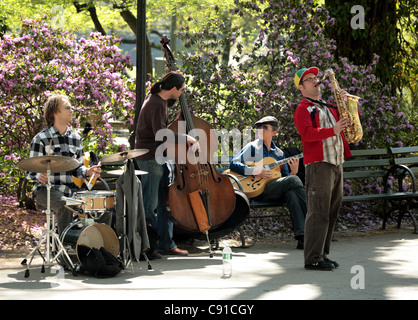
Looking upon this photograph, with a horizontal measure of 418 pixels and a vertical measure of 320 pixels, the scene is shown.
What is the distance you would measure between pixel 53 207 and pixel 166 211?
1.32m

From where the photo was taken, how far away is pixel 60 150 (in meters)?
7.88

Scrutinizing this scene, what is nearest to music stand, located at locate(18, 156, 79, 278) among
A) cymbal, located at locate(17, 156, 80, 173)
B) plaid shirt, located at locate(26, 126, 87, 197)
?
cymbal, located at locate(17, 156, 80, 173)

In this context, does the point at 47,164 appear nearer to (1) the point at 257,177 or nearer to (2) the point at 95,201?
(2) the point at 95,201

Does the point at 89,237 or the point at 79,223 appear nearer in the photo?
the point at 89,237

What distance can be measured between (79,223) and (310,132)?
8.09 feet

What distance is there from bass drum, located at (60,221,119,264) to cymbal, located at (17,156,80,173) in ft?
2.03

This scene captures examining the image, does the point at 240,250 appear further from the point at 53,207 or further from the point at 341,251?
the point at 53,207

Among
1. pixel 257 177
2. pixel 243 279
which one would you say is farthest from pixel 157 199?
pixel 243 279

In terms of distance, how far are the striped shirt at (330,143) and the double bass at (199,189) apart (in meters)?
1.42

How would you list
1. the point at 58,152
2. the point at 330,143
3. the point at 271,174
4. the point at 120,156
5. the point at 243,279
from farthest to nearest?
the point at 271,174 → the point at 58,152 → the point at 330,143 → the point at 120,156 → the point at 243,279

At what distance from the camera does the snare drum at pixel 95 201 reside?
23.5 ft

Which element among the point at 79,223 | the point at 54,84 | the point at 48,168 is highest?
the point at 54,84

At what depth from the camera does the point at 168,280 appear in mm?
6832

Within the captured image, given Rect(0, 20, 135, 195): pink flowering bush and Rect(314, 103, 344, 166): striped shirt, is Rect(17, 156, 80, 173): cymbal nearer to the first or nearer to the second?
Rect(314, 103, 344, 166): striped shirt
